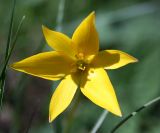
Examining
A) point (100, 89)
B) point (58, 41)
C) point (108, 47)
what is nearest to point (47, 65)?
point (58, 41)

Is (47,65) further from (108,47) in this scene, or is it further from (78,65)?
(108,47)

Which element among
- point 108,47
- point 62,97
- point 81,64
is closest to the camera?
point 62,97

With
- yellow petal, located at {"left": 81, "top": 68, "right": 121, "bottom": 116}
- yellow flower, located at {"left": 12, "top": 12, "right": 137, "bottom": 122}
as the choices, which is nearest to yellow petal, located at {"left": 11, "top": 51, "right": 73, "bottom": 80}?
yellow flower, located at {"left": 12, "top": 12, "right": 137, "bottom": 122}

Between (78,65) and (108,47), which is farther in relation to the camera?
(108,47)

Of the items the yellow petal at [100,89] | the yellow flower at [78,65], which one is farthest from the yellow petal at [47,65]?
the yellow petal at [100,89]

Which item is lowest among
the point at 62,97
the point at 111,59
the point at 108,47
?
the point at 108,47

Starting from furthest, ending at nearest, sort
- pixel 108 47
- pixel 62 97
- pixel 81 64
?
pixel 108 47 < pixel 81 64 < pixel 62 97

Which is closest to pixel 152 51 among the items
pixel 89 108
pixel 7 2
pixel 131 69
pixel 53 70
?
pixel 131 69
